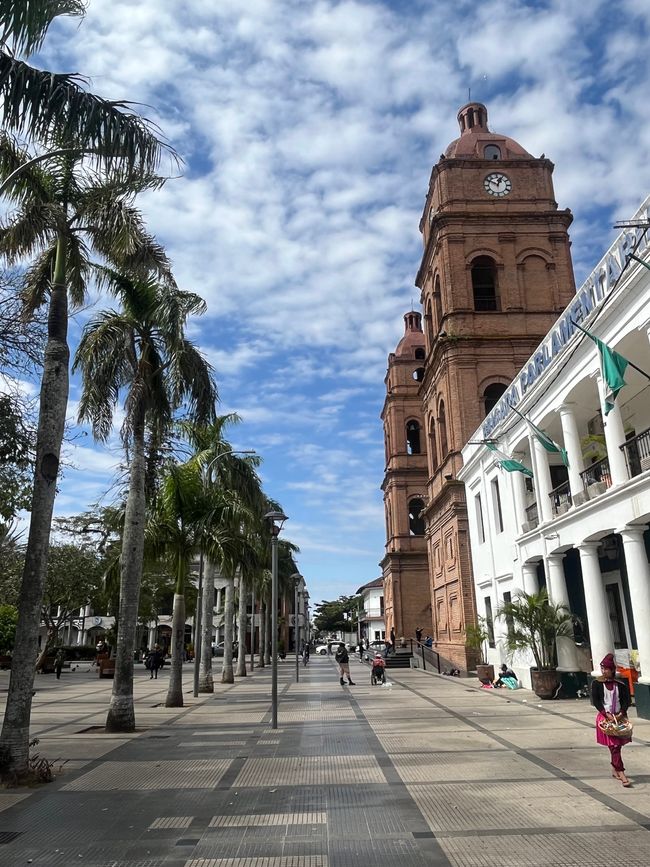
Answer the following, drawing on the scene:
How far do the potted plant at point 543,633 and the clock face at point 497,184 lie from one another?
24946 mm

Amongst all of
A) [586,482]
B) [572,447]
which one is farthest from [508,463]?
[572,447]

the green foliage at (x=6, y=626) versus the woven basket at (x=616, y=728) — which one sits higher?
the green foliage at (x=6, y=626)

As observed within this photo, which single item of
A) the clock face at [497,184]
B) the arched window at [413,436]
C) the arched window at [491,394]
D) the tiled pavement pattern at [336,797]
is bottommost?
the tiled pavement pattern at [336,797]

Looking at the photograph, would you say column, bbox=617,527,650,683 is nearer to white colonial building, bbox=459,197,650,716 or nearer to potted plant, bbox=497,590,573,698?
white colonial building, bbox=459,197,650,716

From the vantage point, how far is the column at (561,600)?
1911 centimetres

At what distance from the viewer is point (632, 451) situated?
16.6m

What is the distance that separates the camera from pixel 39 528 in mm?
9625

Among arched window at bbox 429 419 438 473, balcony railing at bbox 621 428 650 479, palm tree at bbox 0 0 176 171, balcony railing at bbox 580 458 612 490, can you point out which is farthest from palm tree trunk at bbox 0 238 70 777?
arched window at bbox 429 419 438 473

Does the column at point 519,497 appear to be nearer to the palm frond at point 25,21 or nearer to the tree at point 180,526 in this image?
the tree at point 180,526

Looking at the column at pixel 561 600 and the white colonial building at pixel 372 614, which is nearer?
the column at pixel 561 600

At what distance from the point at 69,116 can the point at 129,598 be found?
9.59 m

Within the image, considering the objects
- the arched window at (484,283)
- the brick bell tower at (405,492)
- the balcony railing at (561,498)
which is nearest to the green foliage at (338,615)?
the brick bell tower at (405,492)

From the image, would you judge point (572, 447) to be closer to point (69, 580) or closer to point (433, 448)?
point (433, 448)

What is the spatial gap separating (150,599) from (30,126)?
41185 mm
